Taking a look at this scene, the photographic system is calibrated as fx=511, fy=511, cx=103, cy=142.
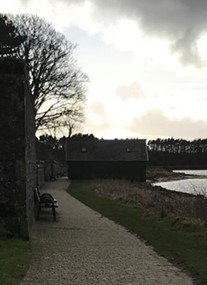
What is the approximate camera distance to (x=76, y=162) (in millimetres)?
66000

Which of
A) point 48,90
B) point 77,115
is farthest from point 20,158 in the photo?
point 77,115

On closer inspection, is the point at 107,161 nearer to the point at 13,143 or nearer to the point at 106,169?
the point at 106,169

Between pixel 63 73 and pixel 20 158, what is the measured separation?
32.6 meters

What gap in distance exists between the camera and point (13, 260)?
10039 mm

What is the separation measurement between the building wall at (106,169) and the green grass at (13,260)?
52.0 meters

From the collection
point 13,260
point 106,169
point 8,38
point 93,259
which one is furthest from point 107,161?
point 13,260

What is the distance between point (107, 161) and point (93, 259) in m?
54.9

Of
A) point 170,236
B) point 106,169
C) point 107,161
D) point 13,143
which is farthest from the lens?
point 107,161

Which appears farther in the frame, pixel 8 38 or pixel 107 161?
pixel 107 161

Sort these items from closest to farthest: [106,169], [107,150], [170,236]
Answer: [170,236], [106,169], [107,150]

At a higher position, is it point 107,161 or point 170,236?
point 107,161

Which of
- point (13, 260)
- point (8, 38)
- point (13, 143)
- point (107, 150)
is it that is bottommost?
point (13, 260)

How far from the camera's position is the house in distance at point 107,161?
64.8m

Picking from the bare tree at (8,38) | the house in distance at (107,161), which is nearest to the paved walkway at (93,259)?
the bare tree at (8,38)
